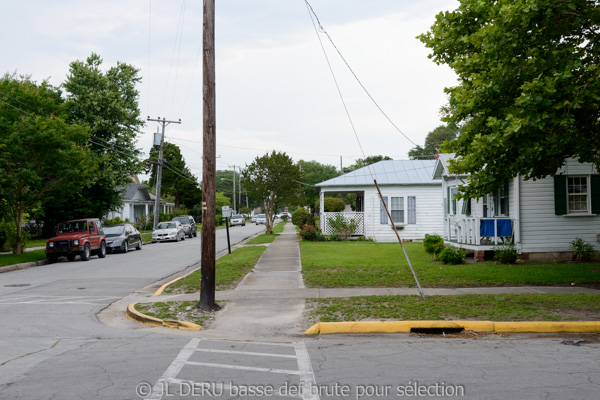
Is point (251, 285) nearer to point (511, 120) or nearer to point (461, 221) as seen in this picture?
point (511, 120)

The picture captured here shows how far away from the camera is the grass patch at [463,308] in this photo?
9.12 metres

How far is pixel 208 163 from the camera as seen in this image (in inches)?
404

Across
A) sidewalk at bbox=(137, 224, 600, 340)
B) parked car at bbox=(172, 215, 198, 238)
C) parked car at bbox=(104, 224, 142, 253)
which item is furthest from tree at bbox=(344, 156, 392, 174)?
sidewalk at bbox=(137, 224, 600, 340)

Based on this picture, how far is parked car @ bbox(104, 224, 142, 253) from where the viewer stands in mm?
27473

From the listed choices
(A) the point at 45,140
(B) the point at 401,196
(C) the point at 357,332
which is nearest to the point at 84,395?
(C) the point at 357,332

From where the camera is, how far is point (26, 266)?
21359mm

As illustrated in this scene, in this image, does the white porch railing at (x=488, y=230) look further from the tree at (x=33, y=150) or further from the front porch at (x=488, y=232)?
the tree at (x=33, y=150)

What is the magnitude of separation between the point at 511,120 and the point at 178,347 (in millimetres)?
6953

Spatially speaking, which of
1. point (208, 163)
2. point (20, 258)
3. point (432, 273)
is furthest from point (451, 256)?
point (20, 258)

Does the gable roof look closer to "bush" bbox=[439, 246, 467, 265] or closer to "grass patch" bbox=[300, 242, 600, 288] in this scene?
"grass patch" bbox=[300, 242, 600, 288]

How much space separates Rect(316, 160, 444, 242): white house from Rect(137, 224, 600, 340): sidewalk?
14.6 m

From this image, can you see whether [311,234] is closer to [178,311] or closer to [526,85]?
[178,311]

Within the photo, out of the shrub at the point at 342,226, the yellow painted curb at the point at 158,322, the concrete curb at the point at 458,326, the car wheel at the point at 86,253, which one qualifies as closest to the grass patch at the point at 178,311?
the yellow painted curb at the point at 158,322

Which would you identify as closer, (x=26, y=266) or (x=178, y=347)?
(x=178, y=347)
